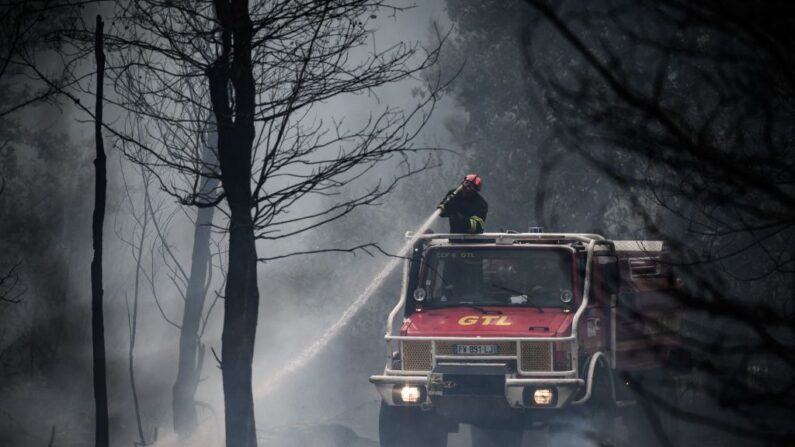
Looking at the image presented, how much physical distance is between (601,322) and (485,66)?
16.5 metres

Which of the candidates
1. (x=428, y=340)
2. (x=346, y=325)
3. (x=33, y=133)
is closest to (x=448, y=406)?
(x=428, y=340)

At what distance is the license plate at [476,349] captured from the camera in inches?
501

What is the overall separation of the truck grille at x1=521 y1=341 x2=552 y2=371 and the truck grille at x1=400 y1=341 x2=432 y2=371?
3.49 ft

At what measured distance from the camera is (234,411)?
9.71 meters

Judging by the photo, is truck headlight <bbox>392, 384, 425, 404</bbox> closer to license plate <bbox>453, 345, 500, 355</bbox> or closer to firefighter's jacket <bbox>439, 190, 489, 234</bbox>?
license plate <bbox>453, 345, 500, 355</bbox>

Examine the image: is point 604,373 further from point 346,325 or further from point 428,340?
point 346,325

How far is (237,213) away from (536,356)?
4344 millimetres

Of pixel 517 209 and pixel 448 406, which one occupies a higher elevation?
pixel 517 209

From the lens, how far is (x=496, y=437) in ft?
48.0

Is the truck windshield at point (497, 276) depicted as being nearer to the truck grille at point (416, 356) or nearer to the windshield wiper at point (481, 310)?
the windshield wiper at point (481, 310)

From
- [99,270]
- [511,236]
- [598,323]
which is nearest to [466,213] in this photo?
[511,236]

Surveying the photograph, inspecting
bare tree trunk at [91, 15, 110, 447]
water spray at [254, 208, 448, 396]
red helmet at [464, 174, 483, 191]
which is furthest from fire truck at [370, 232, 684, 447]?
water spray at [254, 208, 448, 396]

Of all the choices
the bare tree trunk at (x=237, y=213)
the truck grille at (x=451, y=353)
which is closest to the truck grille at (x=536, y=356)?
the truck grille at (x=451, y=353)

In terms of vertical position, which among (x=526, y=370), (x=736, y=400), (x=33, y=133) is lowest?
(x=526, y=370)
